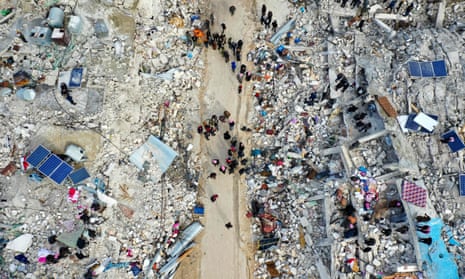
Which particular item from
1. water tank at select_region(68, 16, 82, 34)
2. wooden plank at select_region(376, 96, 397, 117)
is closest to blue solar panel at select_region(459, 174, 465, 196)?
wooden plank at select_region(376, 96, 397, 117)

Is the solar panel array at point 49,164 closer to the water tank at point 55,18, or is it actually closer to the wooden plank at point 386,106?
the water tank at point 55,18

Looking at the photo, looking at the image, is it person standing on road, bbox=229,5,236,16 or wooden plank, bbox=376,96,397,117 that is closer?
wooden plank, bbox=376,96,397,117

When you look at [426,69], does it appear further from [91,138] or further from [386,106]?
[91,138]

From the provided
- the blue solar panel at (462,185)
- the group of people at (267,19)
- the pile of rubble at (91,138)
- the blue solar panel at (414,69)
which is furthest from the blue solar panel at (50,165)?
the blue solar panel at (462,185)

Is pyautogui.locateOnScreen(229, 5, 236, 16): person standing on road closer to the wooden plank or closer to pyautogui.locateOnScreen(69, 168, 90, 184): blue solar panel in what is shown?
the wooden plank

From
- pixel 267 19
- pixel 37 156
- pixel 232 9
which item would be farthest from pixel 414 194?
pixel 37 156

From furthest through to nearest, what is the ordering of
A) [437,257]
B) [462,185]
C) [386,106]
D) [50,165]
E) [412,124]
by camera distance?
[386,106] < [412,124] < [462,185] < [50,165] < [437,257]

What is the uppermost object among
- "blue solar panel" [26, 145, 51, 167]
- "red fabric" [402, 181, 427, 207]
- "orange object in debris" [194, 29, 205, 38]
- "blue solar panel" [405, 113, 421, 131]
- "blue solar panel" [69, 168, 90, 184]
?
"orange object in debris" [194, 29, 205, 38]
